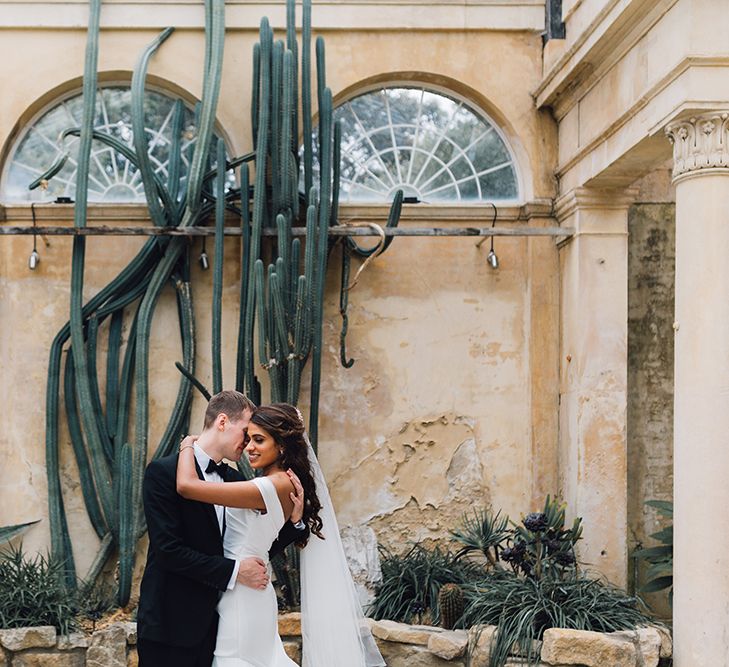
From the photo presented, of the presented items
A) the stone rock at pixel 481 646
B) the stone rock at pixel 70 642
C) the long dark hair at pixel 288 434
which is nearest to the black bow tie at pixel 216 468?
the long dark hair at pixel 288 434

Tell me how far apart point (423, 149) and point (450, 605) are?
3807 mm

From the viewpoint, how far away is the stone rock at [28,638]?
8.01m

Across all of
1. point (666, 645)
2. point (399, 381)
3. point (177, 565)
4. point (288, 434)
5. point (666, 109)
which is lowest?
point (666, 645)

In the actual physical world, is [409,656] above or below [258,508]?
below

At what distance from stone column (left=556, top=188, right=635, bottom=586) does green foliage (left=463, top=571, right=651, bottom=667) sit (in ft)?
2.31

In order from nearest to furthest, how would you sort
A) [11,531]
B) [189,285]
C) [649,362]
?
1. [11,531]
2. [189,285]
3. [649,362]

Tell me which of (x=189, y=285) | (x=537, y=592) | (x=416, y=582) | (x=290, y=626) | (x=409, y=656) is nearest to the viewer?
(x=537, y=592)

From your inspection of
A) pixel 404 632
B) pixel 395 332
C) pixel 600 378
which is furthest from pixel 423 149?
pixel 404 632

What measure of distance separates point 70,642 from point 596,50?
542cm

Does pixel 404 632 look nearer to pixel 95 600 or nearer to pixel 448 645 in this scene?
pixel 448 645

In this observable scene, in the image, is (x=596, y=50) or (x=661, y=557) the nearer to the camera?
(x=596, y=50)

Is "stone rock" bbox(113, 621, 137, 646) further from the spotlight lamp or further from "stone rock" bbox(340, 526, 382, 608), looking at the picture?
the spotlight lamp

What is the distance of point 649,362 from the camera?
372 inches

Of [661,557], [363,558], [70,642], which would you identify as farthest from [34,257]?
[661,557]
